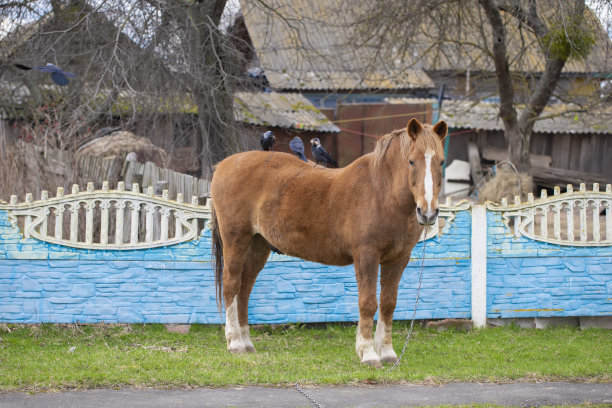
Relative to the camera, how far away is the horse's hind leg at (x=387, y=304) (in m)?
6.50

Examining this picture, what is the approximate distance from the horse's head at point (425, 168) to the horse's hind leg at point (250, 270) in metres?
2.11

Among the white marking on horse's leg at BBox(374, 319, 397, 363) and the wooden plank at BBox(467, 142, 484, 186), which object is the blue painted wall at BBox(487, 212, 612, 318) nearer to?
the white marking on horse's leg at BBox(374, 319, 397, 363)

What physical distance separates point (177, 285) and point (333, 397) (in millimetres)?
3314

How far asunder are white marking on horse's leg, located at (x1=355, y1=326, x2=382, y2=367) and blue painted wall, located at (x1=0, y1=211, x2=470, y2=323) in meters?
1.89

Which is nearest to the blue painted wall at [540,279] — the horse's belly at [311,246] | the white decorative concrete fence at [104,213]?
the horse's belly at [311,246]

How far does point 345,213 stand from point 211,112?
22.3 ft

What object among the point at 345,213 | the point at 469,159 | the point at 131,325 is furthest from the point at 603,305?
the point at 469,159

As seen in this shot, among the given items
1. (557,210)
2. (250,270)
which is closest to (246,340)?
(250,270)

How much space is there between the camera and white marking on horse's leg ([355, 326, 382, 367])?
6238 millimetres

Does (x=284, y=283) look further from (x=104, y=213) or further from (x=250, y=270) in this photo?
(x=104, y=213)

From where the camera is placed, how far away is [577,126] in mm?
21594

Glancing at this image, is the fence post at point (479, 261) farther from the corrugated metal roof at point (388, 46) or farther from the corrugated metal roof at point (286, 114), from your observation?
the corrugated metal roof at point (286, 114)

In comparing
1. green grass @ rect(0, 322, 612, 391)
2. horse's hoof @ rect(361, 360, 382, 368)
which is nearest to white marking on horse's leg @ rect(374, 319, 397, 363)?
green grass @ rect(0, 322, 612, 391)

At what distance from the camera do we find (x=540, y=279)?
27.8ft
